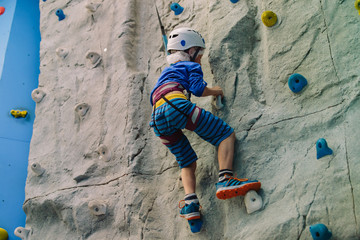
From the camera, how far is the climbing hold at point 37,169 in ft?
11.4

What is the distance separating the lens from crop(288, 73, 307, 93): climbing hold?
8.49 ft

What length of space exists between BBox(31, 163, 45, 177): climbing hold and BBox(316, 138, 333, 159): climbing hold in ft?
7.12

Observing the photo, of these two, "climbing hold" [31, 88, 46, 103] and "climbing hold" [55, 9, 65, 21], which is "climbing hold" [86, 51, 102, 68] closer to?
"climbing hold" [31, 88, 46, 103]

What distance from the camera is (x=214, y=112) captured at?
116 inches

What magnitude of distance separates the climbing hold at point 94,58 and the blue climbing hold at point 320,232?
235 centimetres

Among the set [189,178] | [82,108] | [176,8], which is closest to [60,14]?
[82,108]

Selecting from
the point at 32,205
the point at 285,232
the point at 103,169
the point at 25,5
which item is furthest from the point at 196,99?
the point at 25,5

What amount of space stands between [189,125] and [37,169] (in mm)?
1480

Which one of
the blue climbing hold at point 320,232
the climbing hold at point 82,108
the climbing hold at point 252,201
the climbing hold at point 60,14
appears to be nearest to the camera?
the blue climbing hold at point 320,232

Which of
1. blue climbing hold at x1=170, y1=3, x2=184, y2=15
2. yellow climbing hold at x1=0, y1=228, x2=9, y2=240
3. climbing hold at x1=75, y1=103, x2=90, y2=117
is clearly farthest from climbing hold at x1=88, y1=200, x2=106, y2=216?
blue climbing hold at x1=170, y1=3, x2=184, y2=15

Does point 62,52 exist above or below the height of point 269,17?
above

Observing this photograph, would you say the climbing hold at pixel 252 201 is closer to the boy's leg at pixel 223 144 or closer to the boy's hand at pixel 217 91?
the boy's leg at pixel 223 144

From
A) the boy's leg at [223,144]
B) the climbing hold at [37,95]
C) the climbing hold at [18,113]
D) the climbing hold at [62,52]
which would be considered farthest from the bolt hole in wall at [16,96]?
the boy's leg at [223,144]

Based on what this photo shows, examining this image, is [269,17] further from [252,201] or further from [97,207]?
[97,207]
